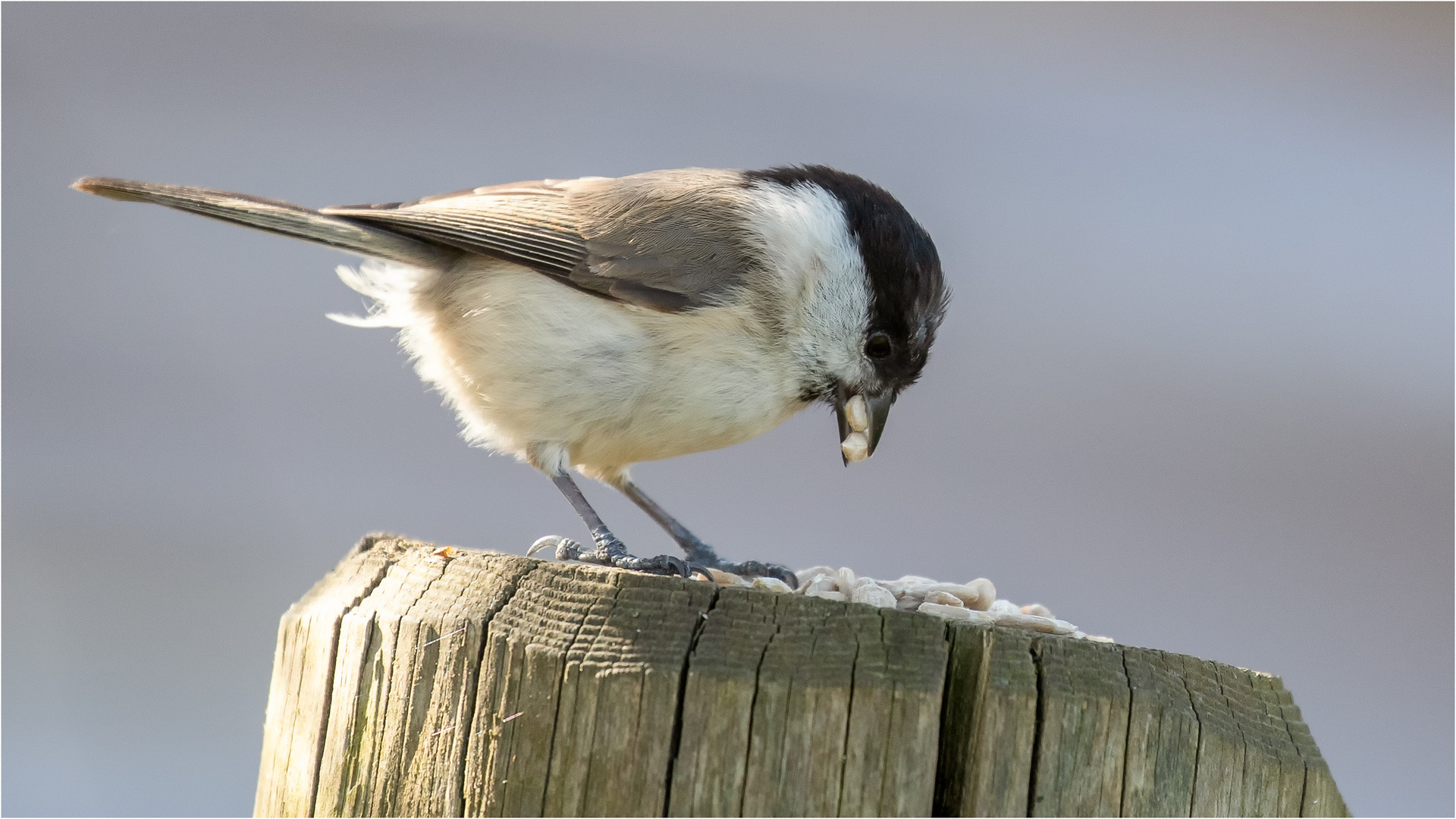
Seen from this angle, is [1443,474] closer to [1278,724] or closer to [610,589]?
[1278,724]

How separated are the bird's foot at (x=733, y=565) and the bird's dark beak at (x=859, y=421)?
0.39 m

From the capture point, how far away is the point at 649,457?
3.13 metres

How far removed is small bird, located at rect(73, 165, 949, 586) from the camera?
292 cm

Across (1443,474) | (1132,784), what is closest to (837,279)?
(1132,784)

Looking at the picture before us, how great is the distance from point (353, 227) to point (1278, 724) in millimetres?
2632

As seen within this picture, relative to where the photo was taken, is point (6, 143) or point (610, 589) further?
point (6, 143)

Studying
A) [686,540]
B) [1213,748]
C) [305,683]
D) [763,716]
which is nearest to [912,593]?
[1213,748]

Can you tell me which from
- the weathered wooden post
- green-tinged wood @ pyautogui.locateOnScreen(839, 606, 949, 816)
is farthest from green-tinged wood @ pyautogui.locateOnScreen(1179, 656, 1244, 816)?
green-tinged wood @ pyautogui.locateOnScreen(839, 606, 949, 816)

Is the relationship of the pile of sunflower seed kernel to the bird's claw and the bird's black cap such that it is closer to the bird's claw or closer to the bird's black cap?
the bird's claw

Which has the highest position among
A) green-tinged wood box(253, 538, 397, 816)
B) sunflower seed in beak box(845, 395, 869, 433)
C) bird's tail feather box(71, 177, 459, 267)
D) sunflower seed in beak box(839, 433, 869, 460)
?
bird's tail feather box(71, 177, 459, 267)

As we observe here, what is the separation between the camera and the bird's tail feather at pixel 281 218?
300 centimetres

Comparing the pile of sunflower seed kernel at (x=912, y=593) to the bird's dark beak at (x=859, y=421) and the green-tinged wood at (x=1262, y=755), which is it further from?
the bird's dark beak at (x=859, y=421)

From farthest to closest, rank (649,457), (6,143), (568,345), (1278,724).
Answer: (6,143), (649,457), (568,345), (1278,724)

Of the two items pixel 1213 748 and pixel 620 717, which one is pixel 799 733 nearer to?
pixel 620 717
